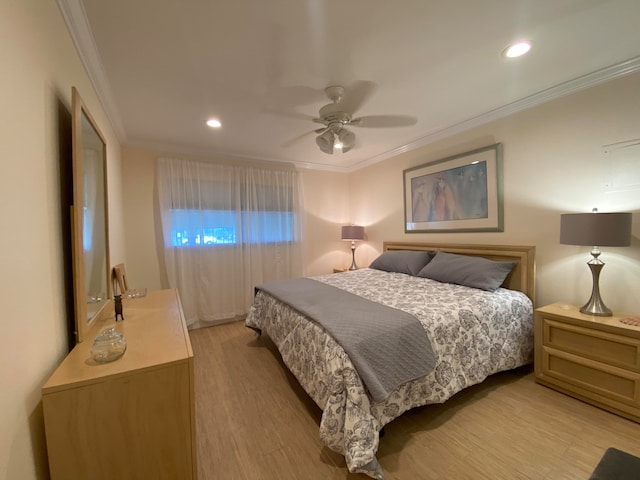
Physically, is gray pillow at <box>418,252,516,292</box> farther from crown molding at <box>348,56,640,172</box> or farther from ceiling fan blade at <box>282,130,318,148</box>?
ceiling fan blade at <box>282,130,318,148</box>

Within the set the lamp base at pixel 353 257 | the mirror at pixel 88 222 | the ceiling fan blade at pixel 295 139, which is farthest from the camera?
the lamp base at pixel 353 257

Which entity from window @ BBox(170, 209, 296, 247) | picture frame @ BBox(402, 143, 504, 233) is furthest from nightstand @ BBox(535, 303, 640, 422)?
window @ BBox(170, 209, 296, 247)

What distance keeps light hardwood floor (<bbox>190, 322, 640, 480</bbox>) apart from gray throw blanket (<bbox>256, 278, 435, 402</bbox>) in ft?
1.46

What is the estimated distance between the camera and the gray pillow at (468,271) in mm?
2436

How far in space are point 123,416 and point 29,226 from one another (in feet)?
2.49

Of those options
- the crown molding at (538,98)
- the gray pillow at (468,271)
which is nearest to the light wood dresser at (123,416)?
the gray pillow at (468,271)

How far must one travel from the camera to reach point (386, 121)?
2859 millimetres

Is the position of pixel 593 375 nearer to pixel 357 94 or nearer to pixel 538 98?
pixel 538 98

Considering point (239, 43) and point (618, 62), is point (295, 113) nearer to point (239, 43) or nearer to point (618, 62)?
point (239, 43)

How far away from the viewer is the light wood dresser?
35.7 inches

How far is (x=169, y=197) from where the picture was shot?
3402 millimetres

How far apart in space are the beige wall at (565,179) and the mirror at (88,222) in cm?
336

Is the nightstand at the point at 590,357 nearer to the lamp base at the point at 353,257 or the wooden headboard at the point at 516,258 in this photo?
the wooden headboard at the point at 516,258

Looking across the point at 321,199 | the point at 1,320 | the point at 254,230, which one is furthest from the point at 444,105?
the point at 1,320
